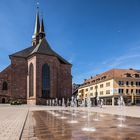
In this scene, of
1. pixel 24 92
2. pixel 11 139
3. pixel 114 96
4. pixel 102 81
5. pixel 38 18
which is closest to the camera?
pixel 11 139

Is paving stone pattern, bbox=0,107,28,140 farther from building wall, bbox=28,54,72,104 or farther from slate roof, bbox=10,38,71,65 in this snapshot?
slate roof, bbox=10,38,71,65

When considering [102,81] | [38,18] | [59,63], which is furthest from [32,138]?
[38,18]

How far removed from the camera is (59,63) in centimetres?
8225

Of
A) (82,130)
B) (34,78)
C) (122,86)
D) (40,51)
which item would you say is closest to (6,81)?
(34,78)

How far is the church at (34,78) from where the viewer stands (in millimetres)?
72562

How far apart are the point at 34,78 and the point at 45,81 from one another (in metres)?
3.28

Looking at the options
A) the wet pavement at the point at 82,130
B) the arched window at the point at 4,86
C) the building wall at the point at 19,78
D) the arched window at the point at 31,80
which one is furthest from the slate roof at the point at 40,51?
the wet pavement at the point at 82,130

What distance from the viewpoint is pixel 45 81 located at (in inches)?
2906

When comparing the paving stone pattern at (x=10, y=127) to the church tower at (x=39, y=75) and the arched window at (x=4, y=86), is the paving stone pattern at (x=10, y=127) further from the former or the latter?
the arched window at (x=4, y=86)

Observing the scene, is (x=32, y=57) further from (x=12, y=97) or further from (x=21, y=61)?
(x=12, y=97)

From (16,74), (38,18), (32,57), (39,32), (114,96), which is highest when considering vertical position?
(38,18)

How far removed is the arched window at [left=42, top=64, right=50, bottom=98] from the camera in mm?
72875

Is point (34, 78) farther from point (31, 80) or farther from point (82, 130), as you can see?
point (82, 130)

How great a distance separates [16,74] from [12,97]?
23.9 ft
